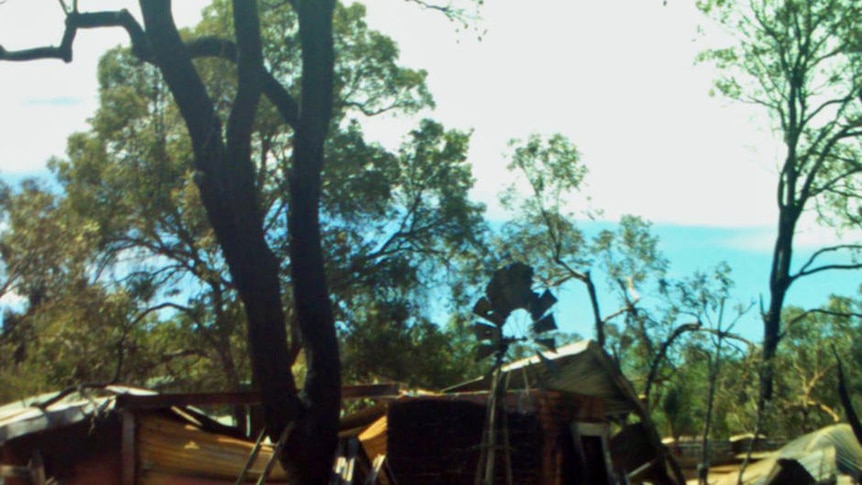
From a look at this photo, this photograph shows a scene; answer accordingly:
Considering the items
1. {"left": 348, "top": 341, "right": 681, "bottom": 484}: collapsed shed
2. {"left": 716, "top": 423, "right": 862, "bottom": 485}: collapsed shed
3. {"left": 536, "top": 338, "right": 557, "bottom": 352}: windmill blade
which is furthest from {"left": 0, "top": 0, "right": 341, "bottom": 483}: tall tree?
{"left": 716, "top": 423, "right": 862, "bottom": 485}: collapsed shed

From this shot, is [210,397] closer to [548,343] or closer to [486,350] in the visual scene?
[486,350]

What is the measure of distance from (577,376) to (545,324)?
1.17 meters

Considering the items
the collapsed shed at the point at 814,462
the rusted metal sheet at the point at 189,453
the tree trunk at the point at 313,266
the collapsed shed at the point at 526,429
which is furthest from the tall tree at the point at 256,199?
the collapsed shed at the point at 814,462

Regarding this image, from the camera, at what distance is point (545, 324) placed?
11.5 metres

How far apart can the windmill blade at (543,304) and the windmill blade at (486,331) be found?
1.56ft

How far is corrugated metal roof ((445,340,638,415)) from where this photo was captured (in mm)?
11703

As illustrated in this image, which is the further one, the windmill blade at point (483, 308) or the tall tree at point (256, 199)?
the windmill blade at point (483, 308)

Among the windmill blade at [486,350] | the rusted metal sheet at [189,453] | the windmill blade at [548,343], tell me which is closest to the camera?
the windmill blade at [548,343]

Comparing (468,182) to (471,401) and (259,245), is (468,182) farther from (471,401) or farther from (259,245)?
(259,245)

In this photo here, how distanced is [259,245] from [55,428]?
396 cm

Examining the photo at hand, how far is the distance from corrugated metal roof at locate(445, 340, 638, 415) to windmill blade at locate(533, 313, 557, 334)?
334 millimetres

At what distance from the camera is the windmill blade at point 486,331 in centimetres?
1157

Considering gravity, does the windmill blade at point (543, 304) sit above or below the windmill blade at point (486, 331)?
above

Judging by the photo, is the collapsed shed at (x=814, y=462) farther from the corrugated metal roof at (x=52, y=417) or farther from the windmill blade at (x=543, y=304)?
the corrugated metal roof at (x=52, y=417)
